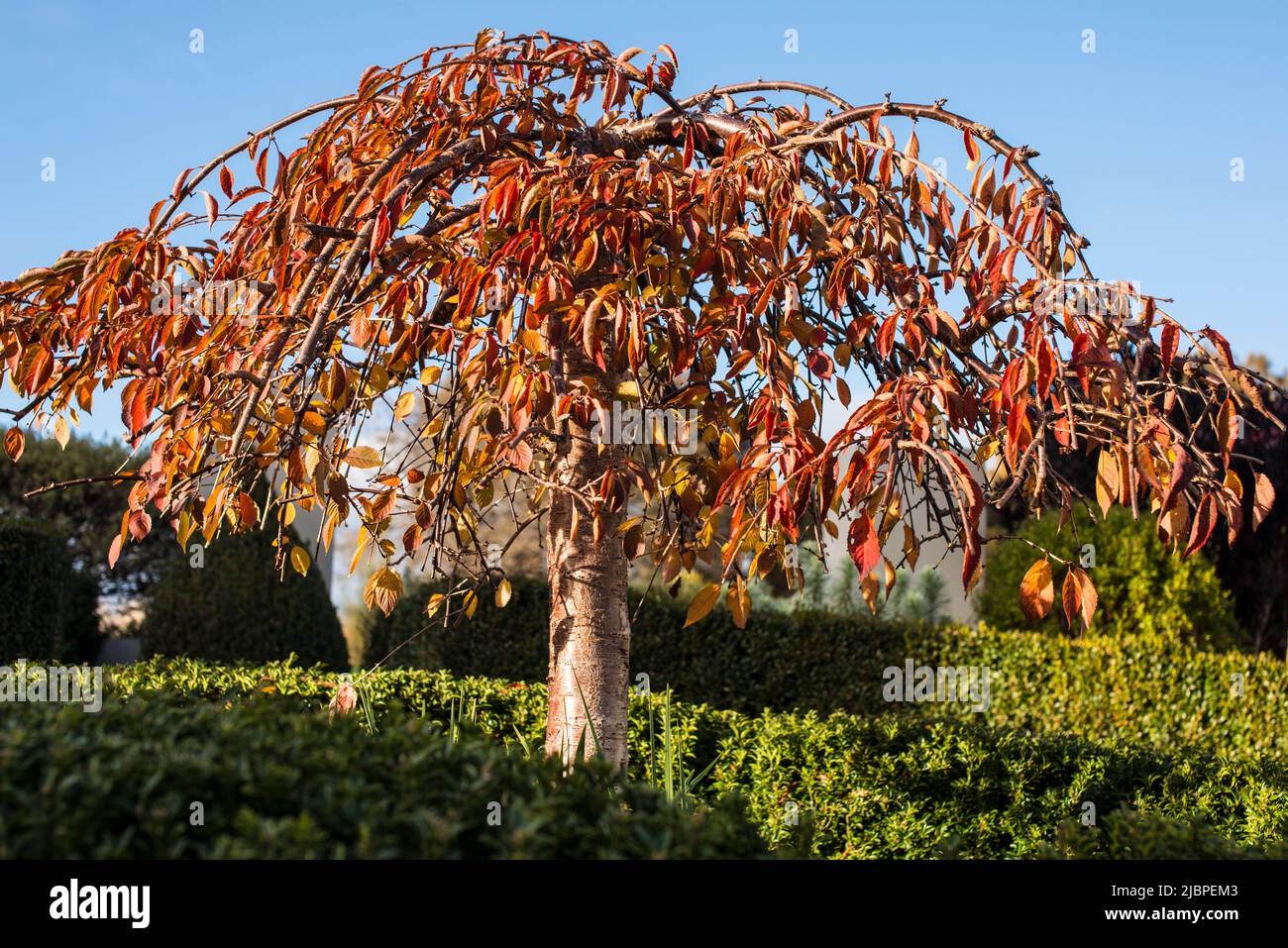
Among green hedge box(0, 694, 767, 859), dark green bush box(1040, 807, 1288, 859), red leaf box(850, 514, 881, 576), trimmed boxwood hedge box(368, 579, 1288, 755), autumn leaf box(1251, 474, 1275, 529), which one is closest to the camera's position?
green hedge box(0, 694, 767, 859)

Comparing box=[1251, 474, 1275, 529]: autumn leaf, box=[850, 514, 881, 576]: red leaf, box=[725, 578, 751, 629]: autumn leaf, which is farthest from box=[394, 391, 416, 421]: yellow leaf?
box=[1251, 474, 1275, 529]: autumn leaf

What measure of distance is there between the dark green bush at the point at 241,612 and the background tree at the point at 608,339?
4.48m

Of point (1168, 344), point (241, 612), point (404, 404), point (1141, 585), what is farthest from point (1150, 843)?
point (1141, 585)

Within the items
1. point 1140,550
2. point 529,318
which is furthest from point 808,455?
point 1140,550

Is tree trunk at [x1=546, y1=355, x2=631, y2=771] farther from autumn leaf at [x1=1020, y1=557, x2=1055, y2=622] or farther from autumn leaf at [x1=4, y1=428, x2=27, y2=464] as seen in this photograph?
autumn leaf at [x1=4, y1=428, x2=27, y2=464]

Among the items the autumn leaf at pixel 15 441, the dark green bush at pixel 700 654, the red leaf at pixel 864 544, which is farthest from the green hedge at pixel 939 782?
the dark green bush at pixel 700 654

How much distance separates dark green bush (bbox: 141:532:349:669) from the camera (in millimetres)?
8266

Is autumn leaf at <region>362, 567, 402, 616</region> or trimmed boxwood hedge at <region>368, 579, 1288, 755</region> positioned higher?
autumn leaf at <region>362, 567, 402, 616</region>

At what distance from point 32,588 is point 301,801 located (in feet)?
25.5

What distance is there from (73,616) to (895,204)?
10901 mm

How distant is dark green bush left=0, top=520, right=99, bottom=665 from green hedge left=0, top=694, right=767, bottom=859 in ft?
23.0

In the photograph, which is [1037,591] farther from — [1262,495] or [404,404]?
[404,404]
